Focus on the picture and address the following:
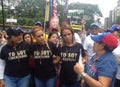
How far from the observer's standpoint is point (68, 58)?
5852mm

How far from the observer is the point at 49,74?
6.08 metres

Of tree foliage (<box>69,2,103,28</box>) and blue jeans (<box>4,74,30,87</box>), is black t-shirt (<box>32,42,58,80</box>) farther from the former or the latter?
tree foliage (<box>69,2,103,28</box>)

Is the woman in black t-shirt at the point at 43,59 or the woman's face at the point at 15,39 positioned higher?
the woman's face at the point at 15,39

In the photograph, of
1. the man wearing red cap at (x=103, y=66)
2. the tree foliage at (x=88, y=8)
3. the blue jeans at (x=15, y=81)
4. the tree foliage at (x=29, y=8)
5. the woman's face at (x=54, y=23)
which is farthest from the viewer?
the tree foliage at (x=88, y=8)

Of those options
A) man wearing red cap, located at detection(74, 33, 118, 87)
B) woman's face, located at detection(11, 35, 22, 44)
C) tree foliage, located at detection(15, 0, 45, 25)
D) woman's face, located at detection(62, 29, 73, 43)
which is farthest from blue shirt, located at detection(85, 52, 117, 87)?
tree foliage, located at detection(15, 0, 45, 25)

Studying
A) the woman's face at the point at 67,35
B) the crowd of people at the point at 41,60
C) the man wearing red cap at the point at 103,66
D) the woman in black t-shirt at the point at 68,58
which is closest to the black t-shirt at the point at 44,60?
the crowd of people at the point at 41,60

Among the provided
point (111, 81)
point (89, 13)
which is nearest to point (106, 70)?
point (111, 81)

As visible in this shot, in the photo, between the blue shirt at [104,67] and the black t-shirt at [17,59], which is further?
the black t-shirt at [17,59]

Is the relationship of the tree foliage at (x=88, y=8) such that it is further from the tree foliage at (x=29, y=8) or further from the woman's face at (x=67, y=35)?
the woman's face at (x=67, y=35)

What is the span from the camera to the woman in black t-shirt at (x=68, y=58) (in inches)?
231

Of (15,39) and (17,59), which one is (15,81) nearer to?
(17,59)

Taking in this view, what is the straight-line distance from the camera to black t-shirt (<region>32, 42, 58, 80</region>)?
602 cm

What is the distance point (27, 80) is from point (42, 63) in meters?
0.46

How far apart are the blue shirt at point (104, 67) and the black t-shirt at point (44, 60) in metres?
1.94
